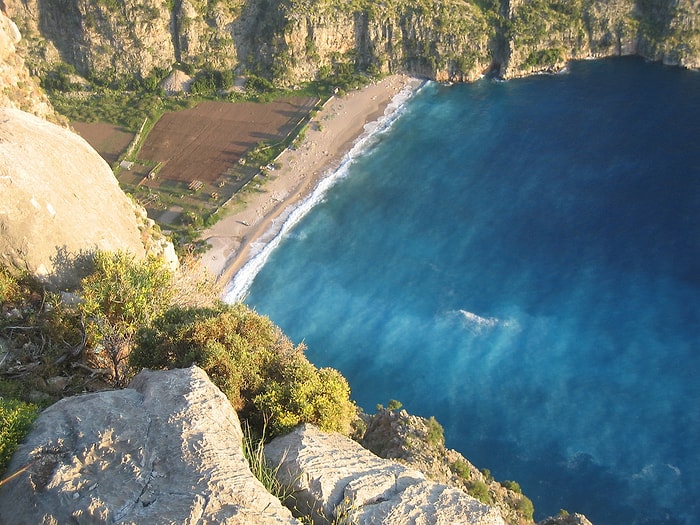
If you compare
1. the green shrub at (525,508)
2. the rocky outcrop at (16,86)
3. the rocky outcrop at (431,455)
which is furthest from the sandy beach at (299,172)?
the green shrub at (525,508)

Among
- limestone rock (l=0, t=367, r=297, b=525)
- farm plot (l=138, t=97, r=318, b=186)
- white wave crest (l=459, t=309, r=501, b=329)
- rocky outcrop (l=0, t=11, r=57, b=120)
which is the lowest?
white wave crest (l=459, t=309, r=501, b=329)

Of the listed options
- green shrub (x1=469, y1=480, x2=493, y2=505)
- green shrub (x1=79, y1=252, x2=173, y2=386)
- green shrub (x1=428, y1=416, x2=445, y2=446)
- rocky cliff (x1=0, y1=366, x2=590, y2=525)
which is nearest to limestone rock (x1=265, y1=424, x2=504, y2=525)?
rocky cliff (x1=0, y1=366, x2=590, y2=525)

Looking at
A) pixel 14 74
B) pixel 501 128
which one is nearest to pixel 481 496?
pixel 14 74

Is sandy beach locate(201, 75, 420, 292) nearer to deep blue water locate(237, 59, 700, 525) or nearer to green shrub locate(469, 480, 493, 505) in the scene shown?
deep blue water locate(237, 59, 700, 525)

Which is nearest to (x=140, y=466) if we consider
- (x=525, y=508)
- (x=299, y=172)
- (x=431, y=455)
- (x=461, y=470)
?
(x=431, y=455)

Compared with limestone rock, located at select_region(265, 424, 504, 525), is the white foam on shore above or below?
below

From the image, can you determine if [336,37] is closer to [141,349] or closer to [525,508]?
[525,508]
